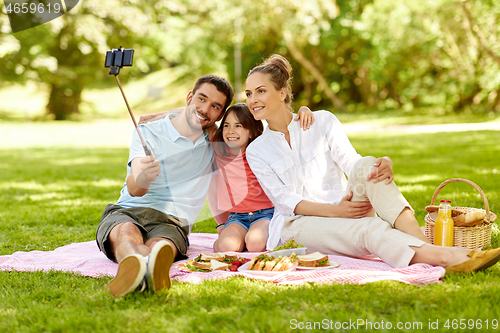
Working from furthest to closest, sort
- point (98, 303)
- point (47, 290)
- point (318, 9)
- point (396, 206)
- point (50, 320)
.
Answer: point (318, 9), point (396, 206), point (47, 290), point (98, 303), point (50, 320)

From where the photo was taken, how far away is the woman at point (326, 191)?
2.98m

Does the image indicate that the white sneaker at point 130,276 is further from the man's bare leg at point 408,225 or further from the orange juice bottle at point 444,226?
the orange juice bottle at point 444,226

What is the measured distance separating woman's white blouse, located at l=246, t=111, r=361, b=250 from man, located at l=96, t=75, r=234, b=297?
402 millimetres

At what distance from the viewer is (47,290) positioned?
288 cm

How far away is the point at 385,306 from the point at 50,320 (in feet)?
5.41

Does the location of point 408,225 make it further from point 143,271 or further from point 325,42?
point 325,42

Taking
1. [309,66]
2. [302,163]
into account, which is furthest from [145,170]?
[309,66]

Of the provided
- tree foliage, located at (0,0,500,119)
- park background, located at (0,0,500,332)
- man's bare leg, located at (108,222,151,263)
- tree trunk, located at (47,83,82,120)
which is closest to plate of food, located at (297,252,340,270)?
park background, located at (0,0,500,332)

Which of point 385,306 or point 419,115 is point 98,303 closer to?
point 385,306

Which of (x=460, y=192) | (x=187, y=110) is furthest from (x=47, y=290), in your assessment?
(x=460, y=192)

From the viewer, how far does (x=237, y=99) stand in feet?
25.6

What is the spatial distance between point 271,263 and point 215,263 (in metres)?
0.39

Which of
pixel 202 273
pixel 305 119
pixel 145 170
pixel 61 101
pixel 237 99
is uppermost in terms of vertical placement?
pixel 61 101

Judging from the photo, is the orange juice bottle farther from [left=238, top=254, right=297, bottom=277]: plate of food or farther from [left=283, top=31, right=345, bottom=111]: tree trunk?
[left=283, top=31, right=345, bottom=111]: tree trunk
